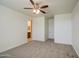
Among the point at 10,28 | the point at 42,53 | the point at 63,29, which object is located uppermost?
the point at 10,28

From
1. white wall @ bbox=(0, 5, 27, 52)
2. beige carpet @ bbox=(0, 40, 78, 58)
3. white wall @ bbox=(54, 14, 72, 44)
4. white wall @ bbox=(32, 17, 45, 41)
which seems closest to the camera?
beige carpet @ bbox=(0, 40, 78, 58)

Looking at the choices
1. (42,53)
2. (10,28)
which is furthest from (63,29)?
(10,28)

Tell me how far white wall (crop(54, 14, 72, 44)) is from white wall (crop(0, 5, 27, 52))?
2.95 m

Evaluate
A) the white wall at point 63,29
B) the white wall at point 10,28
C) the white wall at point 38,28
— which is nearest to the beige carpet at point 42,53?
the white wall at point 10,28

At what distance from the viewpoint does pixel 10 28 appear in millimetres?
3830

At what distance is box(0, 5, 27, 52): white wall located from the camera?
11.0 feet

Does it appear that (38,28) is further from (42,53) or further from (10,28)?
(42,53)

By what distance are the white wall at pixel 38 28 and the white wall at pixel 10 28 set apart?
1839mm

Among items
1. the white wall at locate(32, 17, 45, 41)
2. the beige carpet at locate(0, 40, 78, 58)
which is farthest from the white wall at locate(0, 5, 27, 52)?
the white wall at locate(32, 17, 45, 41)

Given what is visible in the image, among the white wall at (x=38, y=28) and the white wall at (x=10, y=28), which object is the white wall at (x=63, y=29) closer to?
the white wall at (x=38, y=28)

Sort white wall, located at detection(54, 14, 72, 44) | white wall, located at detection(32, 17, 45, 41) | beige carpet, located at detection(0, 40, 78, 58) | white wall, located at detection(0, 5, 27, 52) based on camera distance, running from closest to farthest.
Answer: beige carpet, located at detection(0, 40, 78, 58), white wall, located at detection(0, 5, 27, 52), white wall, located at detection(54, 14, 72, 44), white wall, located at detection(32, 17, 45, 41)

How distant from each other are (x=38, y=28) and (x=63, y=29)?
233 cm

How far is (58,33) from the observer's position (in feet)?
17.3

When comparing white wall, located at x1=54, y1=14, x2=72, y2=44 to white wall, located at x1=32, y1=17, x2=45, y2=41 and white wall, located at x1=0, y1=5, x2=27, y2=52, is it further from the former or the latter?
white wall, located at x1=0, y1=5, x2=27, y2=52
